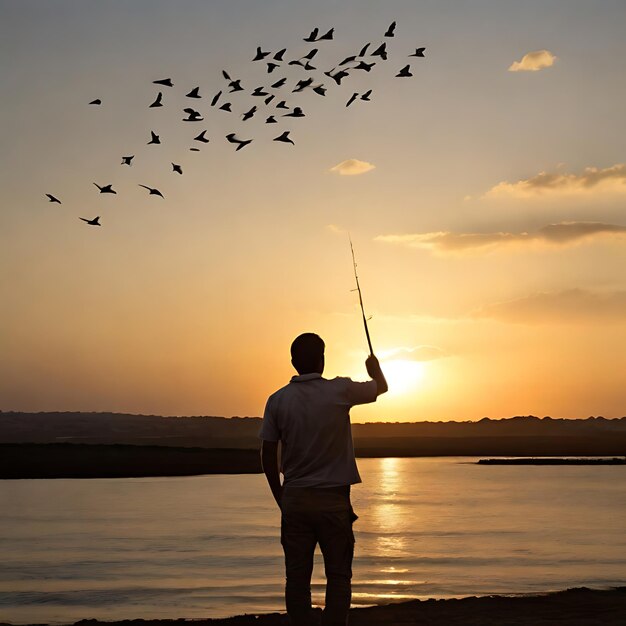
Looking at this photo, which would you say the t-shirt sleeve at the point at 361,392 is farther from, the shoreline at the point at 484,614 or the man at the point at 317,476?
the shoreline at the point at 484,614

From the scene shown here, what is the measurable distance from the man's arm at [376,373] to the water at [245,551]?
7.85 metres

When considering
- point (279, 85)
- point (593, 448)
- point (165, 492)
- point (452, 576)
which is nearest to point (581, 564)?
point (452, 576)

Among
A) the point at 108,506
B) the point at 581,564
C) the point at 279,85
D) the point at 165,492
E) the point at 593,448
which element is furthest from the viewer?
the point at 593,448

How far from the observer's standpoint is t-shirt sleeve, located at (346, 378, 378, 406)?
7027mm

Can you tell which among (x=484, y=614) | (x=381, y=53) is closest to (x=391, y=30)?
(x=381, y=53)

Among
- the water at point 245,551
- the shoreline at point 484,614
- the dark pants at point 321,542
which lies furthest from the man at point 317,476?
the water at point 245,551

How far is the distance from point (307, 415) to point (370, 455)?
123096 mm

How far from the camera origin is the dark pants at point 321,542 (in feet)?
23.1

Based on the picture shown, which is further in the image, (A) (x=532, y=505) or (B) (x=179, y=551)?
(A) (x=532, y=505)

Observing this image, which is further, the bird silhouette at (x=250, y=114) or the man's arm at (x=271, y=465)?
the bird silhouette at (x=250, y=114)

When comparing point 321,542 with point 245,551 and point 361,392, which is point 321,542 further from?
point 245,551

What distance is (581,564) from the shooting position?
19.7 meters

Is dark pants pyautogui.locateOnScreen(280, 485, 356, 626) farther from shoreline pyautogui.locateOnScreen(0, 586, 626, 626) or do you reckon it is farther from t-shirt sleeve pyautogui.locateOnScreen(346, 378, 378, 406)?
shoreline pyautogui.locateOnScreen(0, 586, 626, 626)

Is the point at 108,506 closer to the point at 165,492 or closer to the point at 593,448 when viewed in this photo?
the point at 165,492
